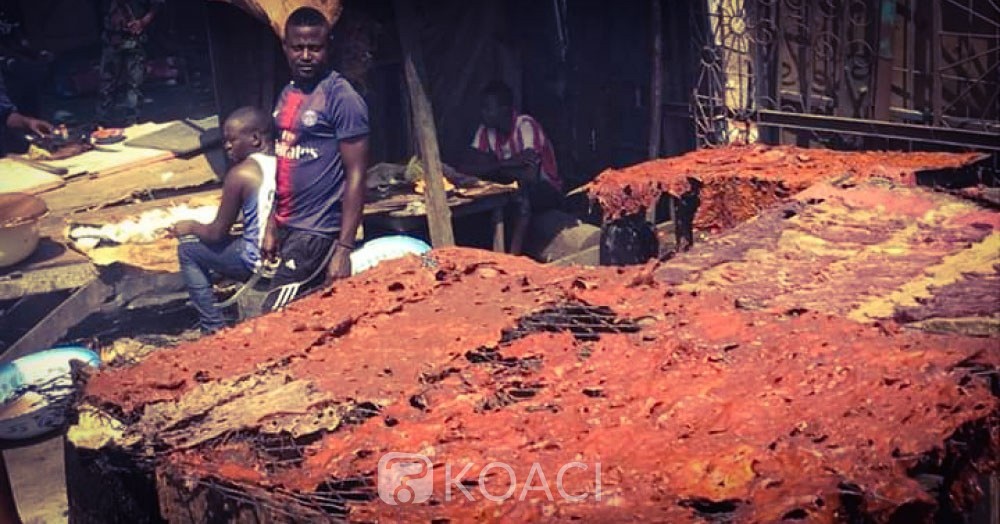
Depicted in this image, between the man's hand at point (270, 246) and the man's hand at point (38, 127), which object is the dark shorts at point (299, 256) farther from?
the man's hand at point (38, 127)

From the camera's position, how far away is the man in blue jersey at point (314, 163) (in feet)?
22.6

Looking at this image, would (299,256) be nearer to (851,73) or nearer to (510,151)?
(510,151)

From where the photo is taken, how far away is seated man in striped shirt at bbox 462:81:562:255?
9445mm

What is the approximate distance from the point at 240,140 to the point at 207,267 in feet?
2.97

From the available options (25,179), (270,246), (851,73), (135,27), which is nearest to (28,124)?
(25,179)

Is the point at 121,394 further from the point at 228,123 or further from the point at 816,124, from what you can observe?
the point at 816,124

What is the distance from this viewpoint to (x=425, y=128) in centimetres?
880

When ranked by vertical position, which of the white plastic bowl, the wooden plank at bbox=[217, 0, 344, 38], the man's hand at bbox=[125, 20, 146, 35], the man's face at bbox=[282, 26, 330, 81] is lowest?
the white plastic bowl

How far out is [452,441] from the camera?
3.30 metres

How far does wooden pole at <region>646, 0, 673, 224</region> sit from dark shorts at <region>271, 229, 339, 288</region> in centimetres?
309

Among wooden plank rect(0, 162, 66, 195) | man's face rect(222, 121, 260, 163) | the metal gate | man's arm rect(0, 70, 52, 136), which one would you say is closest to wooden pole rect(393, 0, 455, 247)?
man's face rect(222, 121, 260, 163)

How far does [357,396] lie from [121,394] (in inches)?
35.0

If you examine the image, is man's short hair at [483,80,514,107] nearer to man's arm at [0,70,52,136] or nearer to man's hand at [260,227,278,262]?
man's hand at [260,227,278,262]

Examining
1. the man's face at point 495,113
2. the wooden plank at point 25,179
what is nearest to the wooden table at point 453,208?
the man's face at point 495,113
